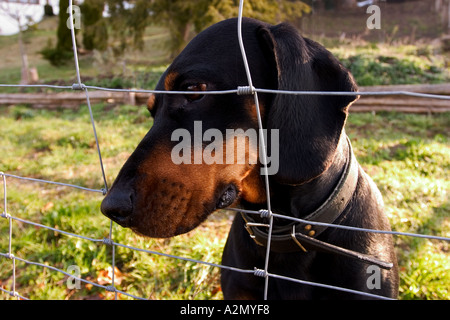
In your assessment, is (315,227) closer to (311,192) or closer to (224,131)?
(311,192)

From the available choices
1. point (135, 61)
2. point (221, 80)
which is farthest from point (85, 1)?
point (221, 80)

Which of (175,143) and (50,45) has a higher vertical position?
(50,45)

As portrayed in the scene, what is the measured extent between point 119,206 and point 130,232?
5.91 feet

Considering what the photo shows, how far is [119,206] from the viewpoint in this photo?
4.74ft

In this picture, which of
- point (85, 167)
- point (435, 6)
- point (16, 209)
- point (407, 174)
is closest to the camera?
point (16, 209)

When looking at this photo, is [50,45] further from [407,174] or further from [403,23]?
[407,174]

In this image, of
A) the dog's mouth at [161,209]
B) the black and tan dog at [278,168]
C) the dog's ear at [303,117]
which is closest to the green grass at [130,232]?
the black and tan dog at [278,168]

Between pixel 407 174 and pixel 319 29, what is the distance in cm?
1023

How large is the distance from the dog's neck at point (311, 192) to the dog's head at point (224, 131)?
0.47ft

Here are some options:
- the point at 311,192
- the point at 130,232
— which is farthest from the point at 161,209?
the point at 130,232

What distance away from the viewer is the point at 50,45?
18094 millimetres

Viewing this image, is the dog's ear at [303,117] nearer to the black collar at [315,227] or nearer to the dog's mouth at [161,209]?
the black collar at [315,227]

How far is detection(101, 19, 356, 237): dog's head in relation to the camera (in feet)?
4.93

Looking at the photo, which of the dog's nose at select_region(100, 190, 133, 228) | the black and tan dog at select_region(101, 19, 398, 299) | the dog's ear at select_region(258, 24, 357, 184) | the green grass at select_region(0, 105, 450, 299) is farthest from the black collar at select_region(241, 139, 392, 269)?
the green grass at select_region(0, 105, 450, 299)
